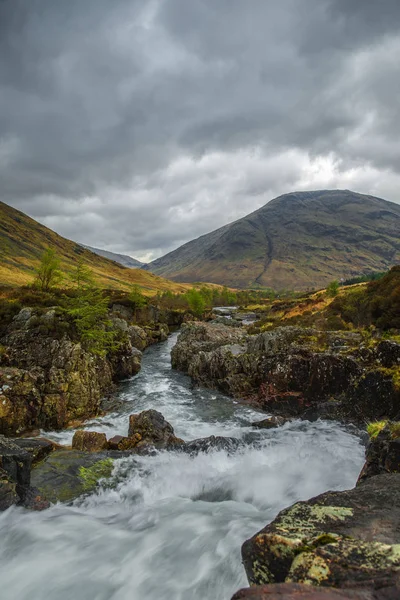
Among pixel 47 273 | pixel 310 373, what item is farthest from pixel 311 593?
pixel 47 273

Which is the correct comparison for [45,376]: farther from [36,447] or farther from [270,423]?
[270,423]

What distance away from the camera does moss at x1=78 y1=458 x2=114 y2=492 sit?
11.4 meters

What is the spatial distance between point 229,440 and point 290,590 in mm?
12299

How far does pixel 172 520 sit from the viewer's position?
10.1m

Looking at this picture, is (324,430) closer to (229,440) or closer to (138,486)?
(229,440)

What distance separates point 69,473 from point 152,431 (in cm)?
409

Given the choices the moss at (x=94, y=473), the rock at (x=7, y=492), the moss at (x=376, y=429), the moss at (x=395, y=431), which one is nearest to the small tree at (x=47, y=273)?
the moss at (x=94, y=473)

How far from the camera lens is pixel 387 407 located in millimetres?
15320

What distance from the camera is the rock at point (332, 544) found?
3.81 m

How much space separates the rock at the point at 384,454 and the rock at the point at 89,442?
1047cm

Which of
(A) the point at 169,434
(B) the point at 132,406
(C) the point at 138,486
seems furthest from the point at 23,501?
(B) the point at 132,406

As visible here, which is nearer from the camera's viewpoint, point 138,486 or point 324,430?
point 138,486

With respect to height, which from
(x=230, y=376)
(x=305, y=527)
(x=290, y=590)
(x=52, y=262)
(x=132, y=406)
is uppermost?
(x=52, y=262)

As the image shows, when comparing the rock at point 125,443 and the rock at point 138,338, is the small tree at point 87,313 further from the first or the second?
the rock at point 138,338
